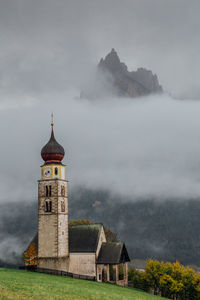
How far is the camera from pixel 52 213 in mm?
62750

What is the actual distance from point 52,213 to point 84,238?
7.87 metres

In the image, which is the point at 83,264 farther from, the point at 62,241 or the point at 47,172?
the point at 47,172

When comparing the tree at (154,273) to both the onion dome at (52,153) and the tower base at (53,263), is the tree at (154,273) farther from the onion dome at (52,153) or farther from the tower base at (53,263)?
the onion dome at (52,153)

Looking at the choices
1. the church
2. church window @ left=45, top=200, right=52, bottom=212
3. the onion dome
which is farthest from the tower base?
the onion dome

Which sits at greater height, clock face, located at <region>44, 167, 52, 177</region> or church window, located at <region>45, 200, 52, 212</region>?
clock face, located at <region>44, 167, 52, 177</region>

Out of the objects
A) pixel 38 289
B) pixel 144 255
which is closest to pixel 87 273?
pixel 38 289

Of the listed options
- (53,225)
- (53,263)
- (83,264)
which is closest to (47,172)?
(53,225)

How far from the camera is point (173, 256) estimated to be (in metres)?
173

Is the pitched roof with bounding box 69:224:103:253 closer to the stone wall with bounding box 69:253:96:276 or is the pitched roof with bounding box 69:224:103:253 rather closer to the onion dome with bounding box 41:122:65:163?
the stone wall with bounding box 69:253:96:276

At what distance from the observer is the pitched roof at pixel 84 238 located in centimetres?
6334

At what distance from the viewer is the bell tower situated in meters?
61.0

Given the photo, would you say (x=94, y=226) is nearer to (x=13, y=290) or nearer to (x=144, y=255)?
(x=13, y=290)

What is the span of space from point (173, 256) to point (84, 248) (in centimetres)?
12188

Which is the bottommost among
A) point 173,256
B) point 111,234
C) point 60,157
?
point 173,256
